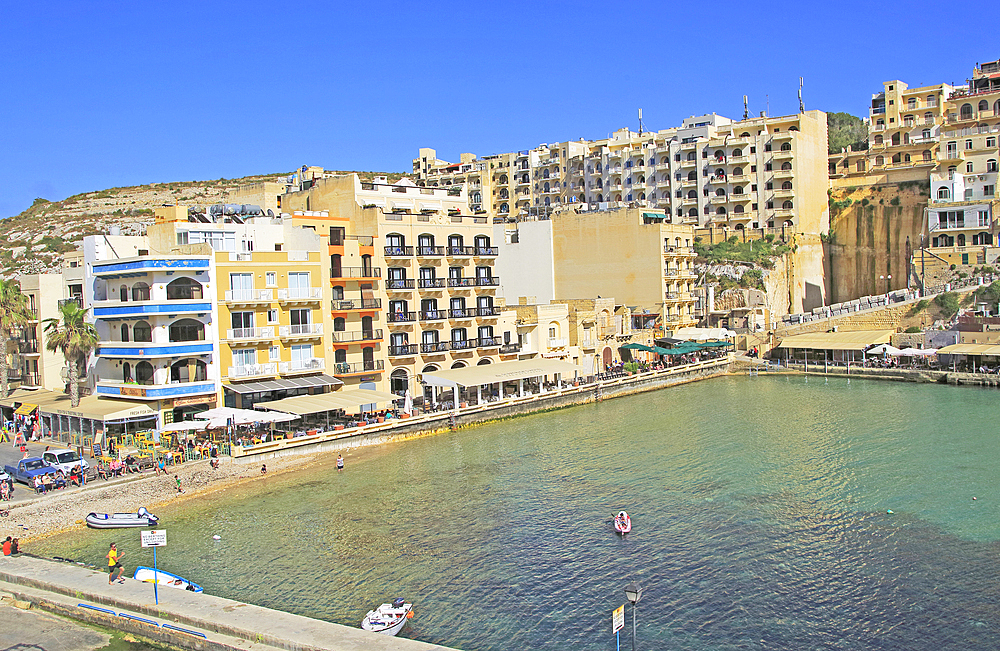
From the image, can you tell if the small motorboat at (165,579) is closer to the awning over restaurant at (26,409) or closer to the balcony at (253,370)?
the balcony at (253,370)

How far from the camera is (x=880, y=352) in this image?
66875 mm

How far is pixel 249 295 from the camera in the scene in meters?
45.9

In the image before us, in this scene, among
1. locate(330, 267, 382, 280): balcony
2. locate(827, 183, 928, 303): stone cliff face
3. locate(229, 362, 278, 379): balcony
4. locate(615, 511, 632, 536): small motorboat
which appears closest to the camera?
locate(615, 511, 632, 536): small motorboat

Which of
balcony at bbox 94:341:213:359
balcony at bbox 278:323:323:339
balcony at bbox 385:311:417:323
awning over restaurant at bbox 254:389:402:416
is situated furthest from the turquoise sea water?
balcony at bbox 94:341:213:359

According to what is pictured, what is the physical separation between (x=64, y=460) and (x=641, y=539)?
24717mm

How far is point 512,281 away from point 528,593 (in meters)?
50.8

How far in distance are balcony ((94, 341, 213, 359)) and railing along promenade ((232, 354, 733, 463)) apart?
244 inches

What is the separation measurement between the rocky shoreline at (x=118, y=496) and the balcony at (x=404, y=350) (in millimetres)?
13258

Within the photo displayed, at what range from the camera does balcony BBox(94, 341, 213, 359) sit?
43.1 m

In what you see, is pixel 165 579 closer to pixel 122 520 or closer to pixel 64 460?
pixel 122 520

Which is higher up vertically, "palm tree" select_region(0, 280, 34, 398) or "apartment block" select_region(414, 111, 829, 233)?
"apartment block" select_region(414, 111, 829, 233)

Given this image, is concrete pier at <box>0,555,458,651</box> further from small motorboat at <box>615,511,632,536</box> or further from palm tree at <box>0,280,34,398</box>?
palm tree at <box>0,280,34,398</box>

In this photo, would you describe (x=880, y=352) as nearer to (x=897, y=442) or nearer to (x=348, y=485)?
(x=897, y=442)

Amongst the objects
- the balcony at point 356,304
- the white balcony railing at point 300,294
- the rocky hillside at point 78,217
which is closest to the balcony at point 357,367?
the balcony at point 356,304
